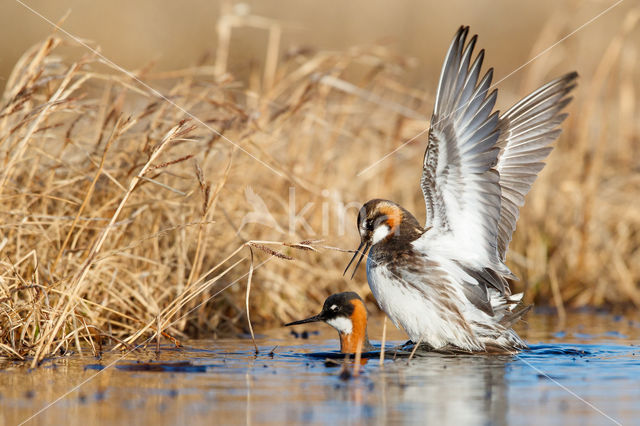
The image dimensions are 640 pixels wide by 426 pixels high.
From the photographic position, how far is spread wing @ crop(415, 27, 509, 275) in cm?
664

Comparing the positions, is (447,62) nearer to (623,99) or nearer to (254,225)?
(254,225)

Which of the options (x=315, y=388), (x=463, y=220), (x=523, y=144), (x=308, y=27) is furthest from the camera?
(x=308, y=27)

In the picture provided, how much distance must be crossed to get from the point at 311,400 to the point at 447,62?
2.87 metres

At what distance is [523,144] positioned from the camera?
293 inches

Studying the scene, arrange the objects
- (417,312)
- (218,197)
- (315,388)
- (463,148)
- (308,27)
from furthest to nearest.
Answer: (308,27) → (218,197) → (417,312) → (463,148) → (315,388)

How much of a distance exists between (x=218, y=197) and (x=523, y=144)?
275cm

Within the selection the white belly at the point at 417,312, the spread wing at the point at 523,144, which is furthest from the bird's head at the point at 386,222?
the spread wing at the point at 523,144

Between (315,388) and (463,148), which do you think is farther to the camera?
(463,148)

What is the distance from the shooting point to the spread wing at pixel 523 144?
739 cm

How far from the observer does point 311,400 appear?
5.07 meters

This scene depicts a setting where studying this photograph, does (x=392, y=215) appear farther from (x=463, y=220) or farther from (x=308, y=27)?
(x=308, y=27)

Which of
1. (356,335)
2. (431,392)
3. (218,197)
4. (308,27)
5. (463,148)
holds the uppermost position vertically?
(308,27)

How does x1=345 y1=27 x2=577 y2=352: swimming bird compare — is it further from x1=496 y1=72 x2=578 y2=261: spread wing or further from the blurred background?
the blurred background

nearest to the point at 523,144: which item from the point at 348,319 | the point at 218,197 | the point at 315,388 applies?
the point at 348,319
